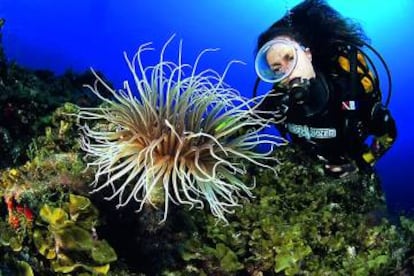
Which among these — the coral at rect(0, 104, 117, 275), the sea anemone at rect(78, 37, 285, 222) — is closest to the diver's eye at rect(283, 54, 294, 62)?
the sea anemone at rect(78, 37, 285, 222)

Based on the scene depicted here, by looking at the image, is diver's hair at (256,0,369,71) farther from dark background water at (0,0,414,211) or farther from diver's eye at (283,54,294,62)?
dark background water at (0,0,414,211)

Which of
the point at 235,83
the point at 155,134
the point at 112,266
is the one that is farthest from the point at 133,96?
the point at 235,83

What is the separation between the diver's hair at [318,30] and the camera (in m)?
3.62

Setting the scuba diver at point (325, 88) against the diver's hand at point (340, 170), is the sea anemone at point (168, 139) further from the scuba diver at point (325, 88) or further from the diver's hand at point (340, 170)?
the diver's hand at point (340, 170)

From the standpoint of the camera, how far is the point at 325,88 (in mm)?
3461

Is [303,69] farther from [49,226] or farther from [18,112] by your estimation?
[18,112]

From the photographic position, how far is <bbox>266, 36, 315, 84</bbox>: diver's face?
11.3 feet

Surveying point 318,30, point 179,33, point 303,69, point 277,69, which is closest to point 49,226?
point 277,69

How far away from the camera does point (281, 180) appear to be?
11.5ft

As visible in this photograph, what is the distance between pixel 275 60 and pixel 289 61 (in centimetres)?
10

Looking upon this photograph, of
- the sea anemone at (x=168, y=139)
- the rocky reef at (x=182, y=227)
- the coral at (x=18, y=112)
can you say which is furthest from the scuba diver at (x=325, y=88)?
the coral at (x=18, y=112)

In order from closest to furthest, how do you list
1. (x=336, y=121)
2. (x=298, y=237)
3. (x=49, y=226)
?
(x=49, y=226) → (x=298, y=237) → (x=336, y=121)

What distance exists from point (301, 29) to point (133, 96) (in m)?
1.55

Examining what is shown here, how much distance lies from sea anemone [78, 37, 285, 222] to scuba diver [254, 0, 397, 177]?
2.18 feet
